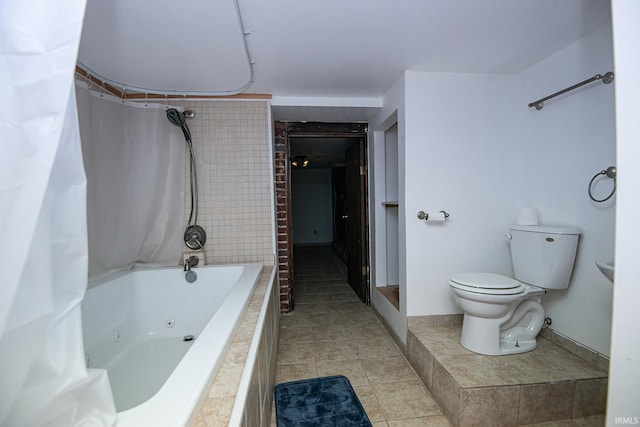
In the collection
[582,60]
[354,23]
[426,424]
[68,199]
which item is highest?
[354,23]

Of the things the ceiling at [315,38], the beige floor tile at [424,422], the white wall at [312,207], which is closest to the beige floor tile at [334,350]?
the beige floor tile at [424,422]

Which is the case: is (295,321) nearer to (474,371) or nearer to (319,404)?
(319,404)

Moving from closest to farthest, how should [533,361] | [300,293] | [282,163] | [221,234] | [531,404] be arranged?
[531,404], [533,361], [221,234], [282,163], [300,293]

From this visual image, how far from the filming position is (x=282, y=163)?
2.68 meters

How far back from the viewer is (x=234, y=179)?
225cm

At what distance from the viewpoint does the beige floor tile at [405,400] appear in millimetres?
1403

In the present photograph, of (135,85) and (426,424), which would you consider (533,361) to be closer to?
(426,424)

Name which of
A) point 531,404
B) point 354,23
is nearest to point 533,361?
point 531,404

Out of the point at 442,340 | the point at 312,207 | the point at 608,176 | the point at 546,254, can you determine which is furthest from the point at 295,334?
the point at 312,207

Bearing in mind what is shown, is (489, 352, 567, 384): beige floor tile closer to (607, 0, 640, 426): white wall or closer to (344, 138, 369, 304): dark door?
(607, 0, 640, 426): white wall

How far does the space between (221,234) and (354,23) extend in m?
1.76

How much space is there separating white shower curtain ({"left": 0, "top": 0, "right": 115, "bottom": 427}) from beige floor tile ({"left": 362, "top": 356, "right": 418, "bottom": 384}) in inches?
60.6

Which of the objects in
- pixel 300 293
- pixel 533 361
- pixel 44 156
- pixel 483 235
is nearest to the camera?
pixel 44 156

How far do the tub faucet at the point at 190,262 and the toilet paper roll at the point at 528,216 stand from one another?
91.8 inches
